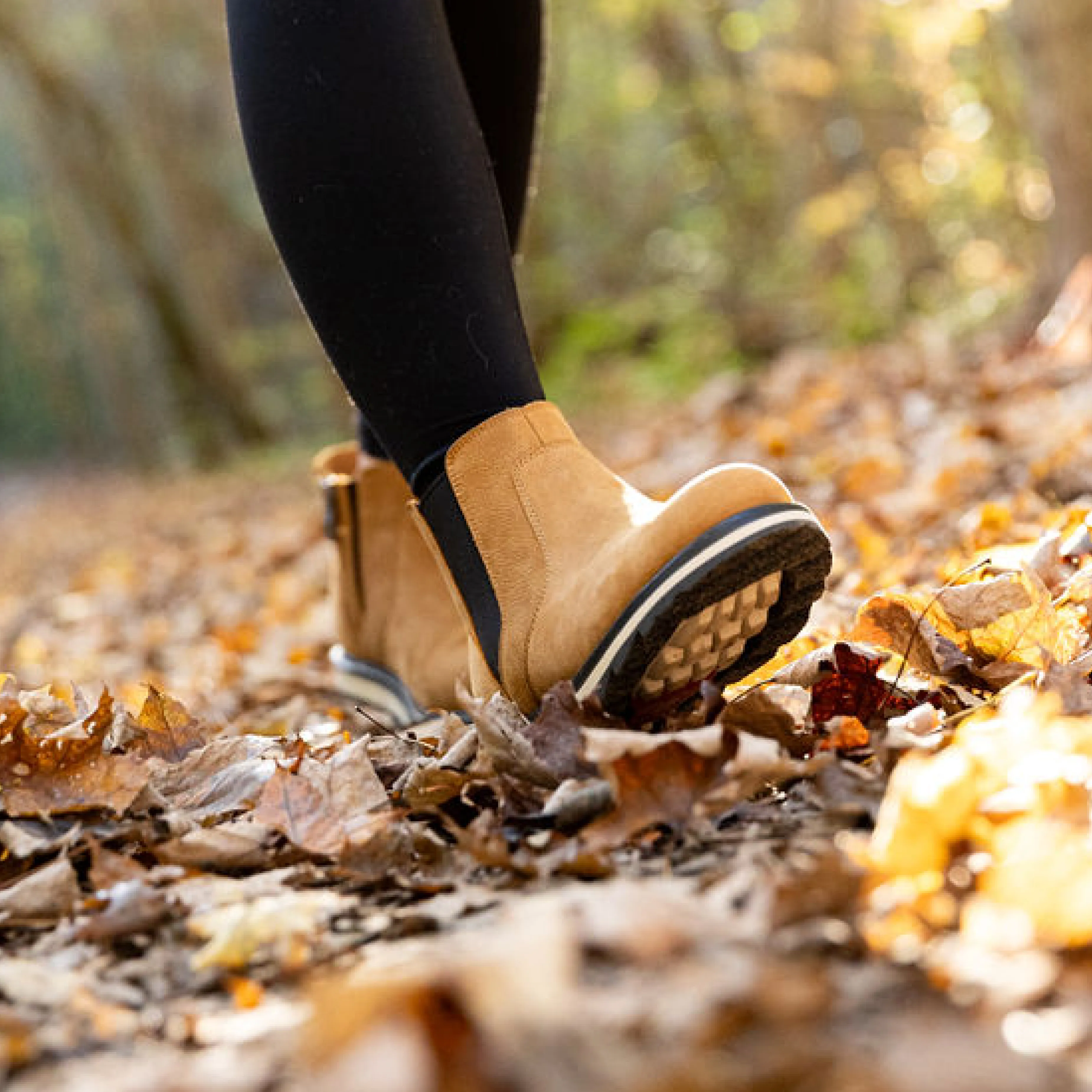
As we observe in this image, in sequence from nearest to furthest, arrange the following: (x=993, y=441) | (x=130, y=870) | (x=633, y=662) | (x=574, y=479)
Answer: (x=130, y=870) → (x=633, y=662) → (x=574, y=479) → (x=993, y=441)

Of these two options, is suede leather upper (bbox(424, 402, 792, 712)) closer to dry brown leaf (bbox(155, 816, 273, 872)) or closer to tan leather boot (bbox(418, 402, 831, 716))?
tan leather boot (bbox(418, 402, 831, 716))

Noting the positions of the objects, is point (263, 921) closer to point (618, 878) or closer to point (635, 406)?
point (618, 878)

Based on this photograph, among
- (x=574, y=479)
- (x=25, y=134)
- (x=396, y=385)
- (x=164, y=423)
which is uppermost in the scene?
(x=25, y=134)

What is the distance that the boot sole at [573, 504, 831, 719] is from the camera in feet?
3.57

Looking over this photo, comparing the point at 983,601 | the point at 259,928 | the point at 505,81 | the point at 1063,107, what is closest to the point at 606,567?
the point at 983,601

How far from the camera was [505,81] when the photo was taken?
1.62m

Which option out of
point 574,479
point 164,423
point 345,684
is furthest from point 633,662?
point 164,423

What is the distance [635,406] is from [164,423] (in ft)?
41.2

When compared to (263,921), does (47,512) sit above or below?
below

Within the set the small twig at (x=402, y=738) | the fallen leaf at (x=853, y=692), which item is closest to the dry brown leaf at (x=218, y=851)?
the small twig at (x=402, y=738)

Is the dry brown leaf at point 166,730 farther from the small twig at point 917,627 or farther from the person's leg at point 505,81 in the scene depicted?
the small twig at point 917,627

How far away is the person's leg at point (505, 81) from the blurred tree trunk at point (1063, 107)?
3280mm

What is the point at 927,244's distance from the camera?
31.4 feet

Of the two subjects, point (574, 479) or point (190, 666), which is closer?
point (574, 479)
